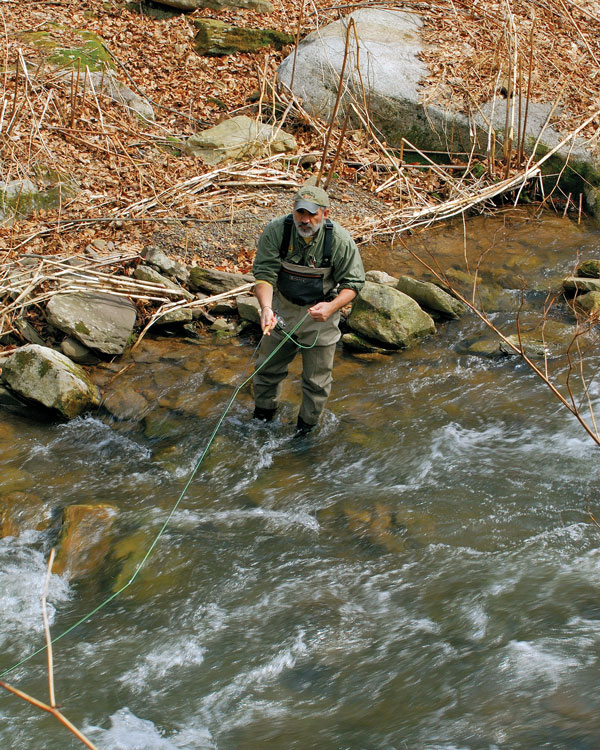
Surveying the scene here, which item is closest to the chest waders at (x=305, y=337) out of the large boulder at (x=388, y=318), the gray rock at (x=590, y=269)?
the large boulder at (x=388, y=318)

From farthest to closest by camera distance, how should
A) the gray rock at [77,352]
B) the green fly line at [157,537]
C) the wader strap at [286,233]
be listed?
1. the gray rock at [77,352]
2. the wader strap at [286,233]
3. the green fly line at [157,537]

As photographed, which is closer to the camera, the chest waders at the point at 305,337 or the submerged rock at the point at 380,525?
the submerged rock at the point at 380,525

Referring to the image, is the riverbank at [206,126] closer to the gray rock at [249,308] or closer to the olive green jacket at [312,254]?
the gray rock at [249,308]

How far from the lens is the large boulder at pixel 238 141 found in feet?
32.6

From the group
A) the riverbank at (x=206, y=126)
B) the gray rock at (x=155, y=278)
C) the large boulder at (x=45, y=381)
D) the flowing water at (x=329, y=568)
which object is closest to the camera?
the flowing water at (x=329, y=568)

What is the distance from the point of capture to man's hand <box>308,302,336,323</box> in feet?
16.1

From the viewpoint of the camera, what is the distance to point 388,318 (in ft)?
23.6

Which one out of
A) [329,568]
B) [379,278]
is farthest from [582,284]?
[329,568]

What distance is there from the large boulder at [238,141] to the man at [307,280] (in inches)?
198

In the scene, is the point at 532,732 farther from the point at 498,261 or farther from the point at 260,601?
the point at 498,261

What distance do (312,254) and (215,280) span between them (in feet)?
9.60

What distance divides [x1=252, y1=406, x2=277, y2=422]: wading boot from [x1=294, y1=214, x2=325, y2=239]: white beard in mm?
1719

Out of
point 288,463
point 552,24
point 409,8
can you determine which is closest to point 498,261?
point 288,463

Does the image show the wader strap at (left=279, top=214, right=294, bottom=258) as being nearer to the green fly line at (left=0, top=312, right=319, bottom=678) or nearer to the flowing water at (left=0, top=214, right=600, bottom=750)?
the green fly line at (left=0, top=312, right=319, bottom=678)
